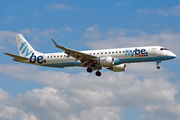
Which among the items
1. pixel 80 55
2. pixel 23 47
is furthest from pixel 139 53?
pixel 23 47

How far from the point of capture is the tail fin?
63531mm

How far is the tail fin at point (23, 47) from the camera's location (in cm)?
6353

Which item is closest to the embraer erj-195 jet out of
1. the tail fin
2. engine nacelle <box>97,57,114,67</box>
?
engine nacelle <box>97,57,114,67</box>

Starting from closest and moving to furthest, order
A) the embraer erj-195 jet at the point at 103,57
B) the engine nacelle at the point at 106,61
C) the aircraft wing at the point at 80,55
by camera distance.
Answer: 1. the aircraft wing at the point at 80,55
2. the engine nacelle at the point at 106,61
3. the embraer erj-195 jet at the point at 103,57

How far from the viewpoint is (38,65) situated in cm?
6162

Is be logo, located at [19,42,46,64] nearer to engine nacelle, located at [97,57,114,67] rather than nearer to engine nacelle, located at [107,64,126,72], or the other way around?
engine nacelle, located at [97,57,114,67]

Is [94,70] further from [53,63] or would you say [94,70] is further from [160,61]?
[160,61]

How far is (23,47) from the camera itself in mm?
64688

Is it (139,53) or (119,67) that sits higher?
(139,53)

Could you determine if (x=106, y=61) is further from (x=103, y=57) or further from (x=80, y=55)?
(x=80, y=55)

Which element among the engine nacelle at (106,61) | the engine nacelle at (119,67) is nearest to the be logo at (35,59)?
the engine nacelle at (106,61)

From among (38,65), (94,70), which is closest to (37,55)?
(38,65)

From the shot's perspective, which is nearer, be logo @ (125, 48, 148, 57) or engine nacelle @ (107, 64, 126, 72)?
be logo @ (125, 48, 148, 57)

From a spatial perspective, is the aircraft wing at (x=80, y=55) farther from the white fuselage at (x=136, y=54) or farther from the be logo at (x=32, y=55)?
the be logo at (x=32, y=55)
